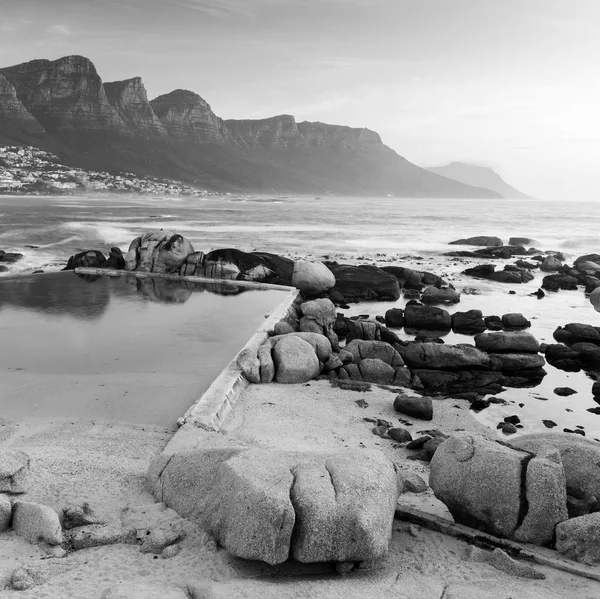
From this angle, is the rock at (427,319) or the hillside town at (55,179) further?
the hillside town at (55,179)

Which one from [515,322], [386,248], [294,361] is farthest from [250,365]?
[386,248]

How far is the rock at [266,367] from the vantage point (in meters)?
14.4

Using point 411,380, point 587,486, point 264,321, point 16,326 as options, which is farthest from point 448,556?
point 16,326

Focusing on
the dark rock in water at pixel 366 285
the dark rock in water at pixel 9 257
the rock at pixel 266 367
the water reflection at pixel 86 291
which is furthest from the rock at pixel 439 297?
the dark rock in water at pixel 9 257

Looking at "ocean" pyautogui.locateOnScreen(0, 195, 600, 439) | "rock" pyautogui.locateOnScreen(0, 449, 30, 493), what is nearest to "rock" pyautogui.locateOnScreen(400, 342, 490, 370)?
"ocean" pyautogui.locateOnScreen(0, 195, 600, 439)

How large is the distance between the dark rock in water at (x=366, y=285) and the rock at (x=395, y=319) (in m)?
4.36

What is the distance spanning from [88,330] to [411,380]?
33.6ft

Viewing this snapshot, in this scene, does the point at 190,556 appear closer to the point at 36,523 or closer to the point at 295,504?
the point at 295,504

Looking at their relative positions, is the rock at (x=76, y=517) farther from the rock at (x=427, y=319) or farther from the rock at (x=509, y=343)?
the rock at (x=427, y=319)

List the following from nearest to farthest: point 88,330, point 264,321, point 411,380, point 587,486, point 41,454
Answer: point 587,486 < point 41,454 < point 411,380 < point 88,330 < point 264,321

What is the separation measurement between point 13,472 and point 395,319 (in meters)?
16.9

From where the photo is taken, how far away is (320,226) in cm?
7450

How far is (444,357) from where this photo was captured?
54.5 ft

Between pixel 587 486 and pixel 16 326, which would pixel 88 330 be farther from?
pixel 587 486
